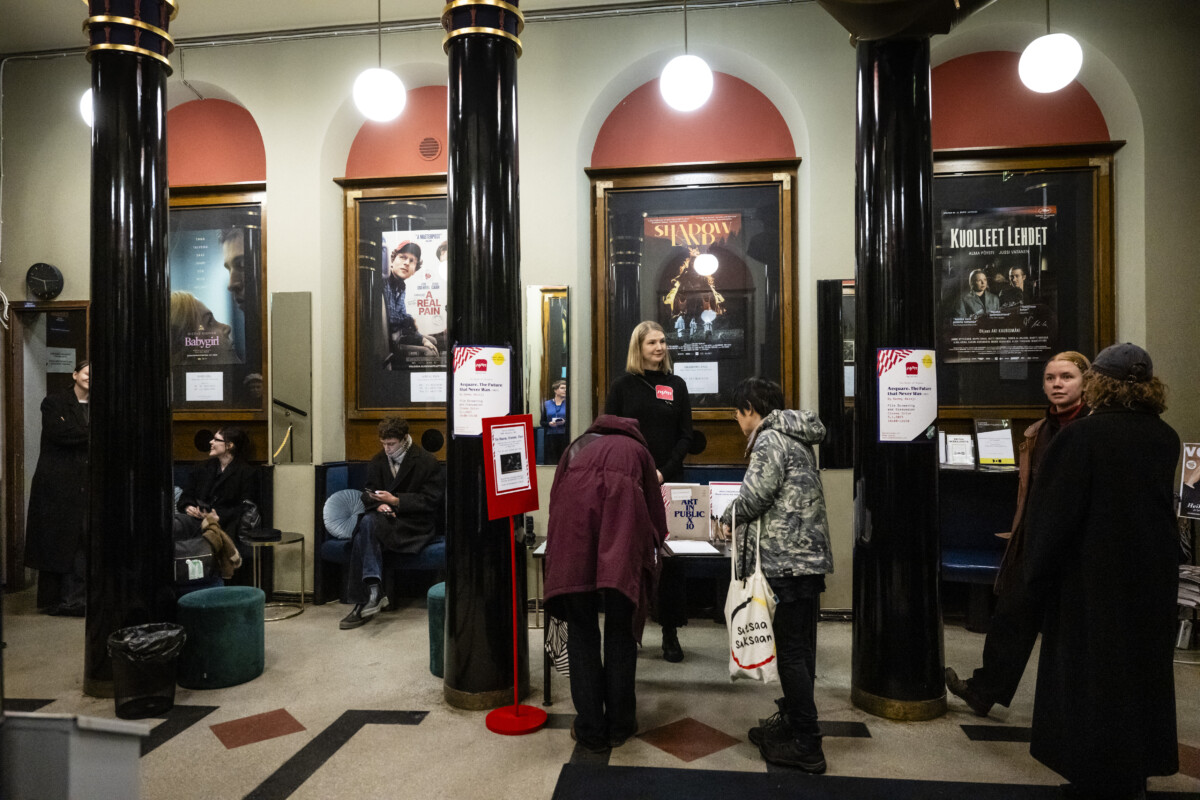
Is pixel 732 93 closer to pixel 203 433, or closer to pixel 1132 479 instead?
pixel 1132 479

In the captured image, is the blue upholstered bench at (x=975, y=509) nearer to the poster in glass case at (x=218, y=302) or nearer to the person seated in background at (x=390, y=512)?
the person seated in background at (x=390, y=512)

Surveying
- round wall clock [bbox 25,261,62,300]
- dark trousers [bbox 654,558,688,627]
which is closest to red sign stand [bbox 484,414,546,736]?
dark trousers [bbox 654,558,688,627]

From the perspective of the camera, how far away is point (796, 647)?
295 cm

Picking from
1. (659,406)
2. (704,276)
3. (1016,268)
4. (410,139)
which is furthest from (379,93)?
(1016,268)

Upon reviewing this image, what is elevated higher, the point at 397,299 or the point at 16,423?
the point at 397,299

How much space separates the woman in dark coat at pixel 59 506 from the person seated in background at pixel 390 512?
217 cm

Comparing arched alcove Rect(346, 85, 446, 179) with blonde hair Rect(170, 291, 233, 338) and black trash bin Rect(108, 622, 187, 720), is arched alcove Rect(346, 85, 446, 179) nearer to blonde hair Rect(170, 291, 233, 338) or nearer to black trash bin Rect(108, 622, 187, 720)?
blonde hair Rect(170, 291, 233, 338)

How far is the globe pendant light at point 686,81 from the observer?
4.71m

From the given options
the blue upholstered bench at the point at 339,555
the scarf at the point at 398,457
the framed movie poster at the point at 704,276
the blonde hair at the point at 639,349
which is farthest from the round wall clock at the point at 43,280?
the blonde hair at the point at 639,349

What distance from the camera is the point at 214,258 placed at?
6.05 meters

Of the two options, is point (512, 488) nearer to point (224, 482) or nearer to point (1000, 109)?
point (224, 482)

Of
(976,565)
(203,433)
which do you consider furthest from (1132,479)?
(203,433)

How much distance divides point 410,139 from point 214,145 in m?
1.69

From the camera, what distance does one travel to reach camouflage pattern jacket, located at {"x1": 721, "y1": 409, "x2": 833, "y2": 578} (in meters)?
2.90
